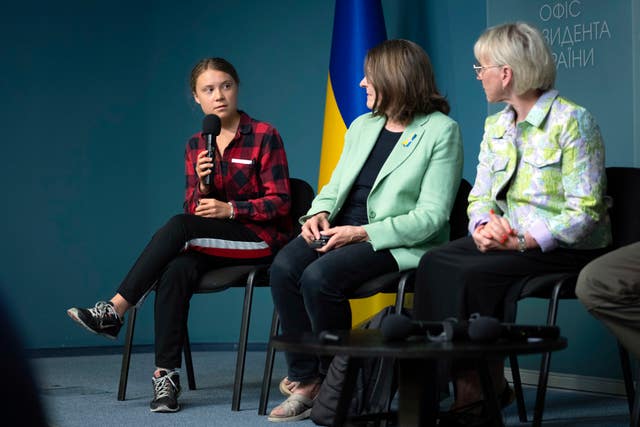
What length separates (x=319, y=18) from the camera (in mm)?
4867

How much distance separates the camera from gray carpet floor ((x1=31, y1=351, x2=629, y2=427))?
2.69m

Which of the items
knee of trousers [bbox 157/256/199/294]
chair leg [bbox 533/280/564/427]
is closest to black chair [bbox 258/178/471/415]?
knee of trousers [bbox 157/256/199/294]

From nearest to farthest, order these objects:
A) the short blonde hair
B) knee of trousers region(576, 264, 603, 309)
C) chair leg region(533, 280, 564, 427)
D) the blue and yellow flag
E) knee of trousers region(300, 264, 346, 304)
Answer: knee of trousers region(576, 264, 603, 309), chair leg region(533, 280, 564, 427), the short blonde hair, knee of trousers region(300, 264, 346, 304), the blue and yellow flag

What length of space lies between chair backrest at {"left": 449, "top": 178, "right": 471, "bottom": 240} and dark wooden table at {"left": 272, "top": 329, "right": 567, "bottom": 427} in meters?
1.06

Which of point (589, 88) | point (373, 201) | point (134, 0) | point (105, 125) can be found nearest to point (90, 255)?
point (105, 125)

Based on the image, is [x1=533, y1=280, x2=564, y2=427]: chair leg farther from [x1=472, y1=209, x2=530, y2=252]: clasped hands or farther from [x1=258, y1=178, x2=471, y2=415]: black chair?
[x1=258, y1=178, x2=471, y2=415]: black chair

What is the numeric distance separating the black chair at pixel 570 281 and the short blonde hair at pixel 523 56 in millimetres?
338

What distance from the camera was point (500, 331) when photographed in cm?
154

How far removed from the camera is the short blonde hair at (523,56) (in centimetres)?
249

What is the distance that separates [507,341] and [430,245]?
47.6 inches

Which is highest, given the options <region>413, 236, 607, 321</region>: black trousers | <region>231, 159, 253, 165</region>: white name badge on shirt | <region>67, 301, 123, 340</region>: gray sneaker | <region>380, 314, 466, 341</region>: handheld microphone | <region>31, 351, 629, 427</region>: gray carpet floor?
<region>231, 159, 253, 165</region>: white name badge on shirt

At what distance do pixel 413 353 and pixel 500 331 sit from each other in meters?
0.20

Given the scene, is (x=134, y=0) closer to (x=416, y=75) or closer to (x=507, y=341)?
(x=416, y=75)

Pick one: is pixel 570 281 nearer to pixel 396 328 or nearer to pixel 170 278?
pixel 396 328
